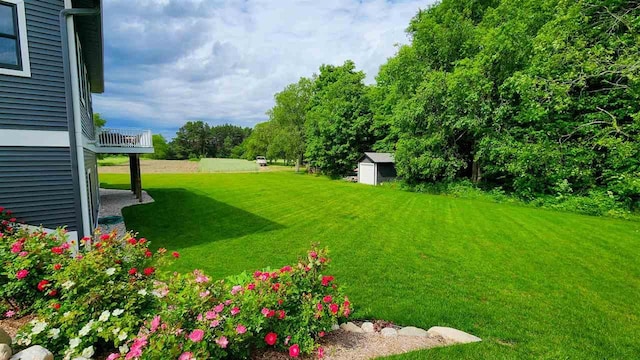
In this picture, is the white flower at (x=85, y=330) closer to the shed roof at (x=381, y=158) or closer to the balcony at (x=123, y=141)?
the balcony at (x=123, y=141)

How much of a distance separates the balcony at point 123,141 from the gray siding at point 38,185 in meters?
6.33

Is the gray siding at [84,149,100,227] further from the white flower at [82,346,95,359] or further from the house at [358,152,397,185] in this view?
the house at [358,152,397,185]

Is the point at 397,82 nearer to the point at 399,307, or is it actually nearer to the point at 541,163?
the point at 541,163

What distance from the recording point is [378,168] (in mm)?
22312

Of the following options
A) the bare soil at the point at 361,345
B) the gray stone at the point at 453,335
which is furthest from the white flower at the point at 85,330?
the gray stone at the point at 453,335

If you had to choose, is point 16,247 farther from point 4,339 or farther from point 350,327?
point 350,327

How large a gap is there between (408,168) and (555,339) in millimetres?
15392

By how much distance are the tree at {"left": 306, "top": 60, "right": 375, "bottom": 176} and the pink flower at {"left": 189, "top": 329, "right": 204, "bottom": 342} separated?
2577 cm

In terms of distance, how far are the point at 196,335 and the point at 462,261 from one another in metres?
5.61

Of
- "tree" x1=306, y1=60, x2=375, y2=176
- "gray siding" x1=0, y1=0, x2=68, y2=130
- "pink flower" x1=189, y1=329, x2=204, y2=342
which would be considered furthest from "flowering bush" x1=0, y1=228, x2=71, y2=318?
"tree" x1=306, y1=60, x2=375, y2=176

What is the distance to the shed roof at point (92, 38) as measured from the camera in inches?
237

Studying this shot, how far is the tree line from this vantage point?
9547 mm

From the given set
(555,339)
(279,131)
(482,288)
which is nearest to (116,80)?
(482,288)

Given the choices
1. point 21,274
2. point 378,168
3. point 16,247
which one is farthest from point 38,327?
point 378,168
